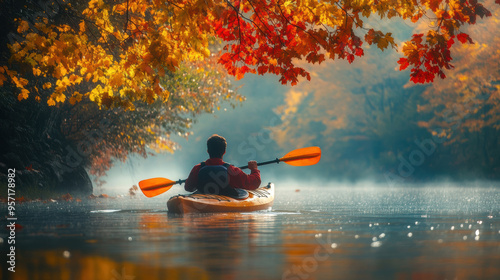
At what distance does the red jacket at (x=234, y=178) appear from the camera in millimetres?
14453

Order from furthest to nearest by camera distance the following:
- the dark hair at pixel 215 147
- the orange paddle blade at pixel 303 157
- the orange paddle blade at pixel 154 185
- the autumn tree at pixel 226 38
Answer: the orange paddle blade at pixel 303 157 < the orange paddle blade at pixel 154 185 < the dark hair at pixel 215 147 < the autumn tree at pixel 226 38

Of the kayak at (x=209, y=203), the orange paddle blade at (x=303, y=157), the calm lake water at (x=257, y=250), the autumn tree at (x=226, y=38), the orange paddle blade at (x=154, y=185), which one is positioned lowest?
the calm lake water at (x=257, y=250)

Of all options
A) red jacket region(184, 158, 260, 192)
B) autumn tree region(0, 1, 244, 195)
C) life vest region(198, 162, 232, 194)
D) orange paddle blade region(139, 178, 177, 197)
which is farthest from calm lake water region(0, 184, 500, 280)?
autumn tree region(0, 1, 244, 195)

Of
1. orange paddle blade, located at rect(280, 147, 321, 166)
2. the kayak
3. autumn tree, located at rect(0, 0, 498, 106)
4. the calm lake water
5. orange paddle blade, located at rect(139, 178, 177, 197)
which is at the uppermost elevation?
autumn tree, located at rect(0, 0, 498, 106)

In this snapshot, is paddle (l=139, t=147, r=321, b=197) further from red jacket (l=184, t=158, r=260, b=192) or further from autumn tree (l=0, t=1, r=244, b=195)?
autumn tree (l=0, t=1, r=244, b=195)

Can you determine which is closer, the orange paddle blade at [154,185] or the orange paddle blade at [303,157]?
the orange paddle blade at [154,185]

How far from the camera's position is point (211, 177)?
46.9 feet

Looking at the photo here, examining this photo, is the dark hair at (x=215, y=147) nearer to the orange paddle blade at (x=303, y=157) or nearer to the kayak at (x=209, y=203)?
the kayak at (x=209, y=203)

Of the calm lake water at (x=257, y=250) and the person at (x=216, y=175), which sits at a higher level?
the person at (x=216, y=175)

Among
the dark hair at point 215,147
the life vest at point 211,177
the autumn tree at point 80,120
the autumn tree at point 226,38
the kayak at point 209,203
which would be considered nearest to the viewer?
the autumn tree at point 226,38

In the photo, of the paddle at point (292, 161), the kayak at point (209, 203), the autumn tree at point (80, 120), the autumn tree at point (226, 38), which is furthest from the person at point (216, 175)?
the autumn tree at point (80, 120)

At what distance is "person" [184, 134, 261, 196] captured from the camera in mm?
14312

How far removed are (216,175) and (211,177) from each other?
0.35 ft

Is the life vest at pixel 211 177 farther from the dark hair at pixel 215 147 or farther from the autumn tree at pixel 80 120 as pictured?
the autumn tree at pixel 80 120
